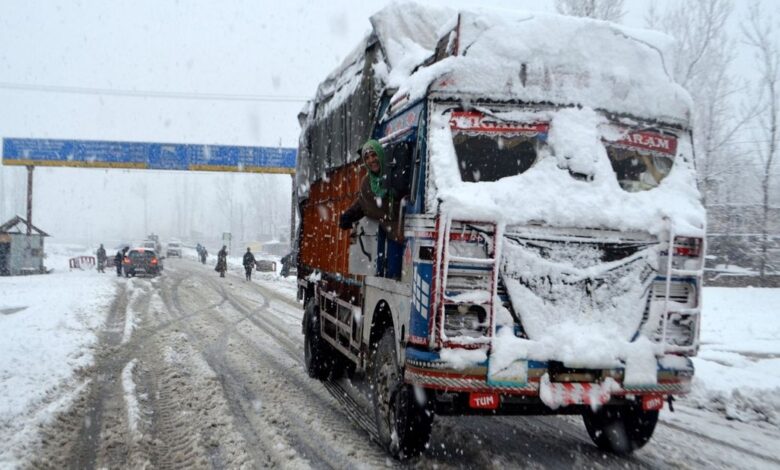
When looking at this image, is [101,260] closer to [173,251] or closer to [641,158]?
[173,251]

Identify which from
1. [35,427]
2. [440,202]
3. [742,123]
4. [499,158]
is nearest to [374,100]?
[499,158]

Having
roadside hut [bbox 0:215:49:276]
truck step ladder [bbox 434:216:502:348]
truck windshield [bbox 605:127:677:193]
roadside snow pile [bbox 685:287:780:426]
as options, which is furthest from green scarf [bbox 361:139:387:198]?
roadside hut [bbox 0:215:49:276]

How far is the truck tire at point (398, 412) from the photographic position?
15.3 ft

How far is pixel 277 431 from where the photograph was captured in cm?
571

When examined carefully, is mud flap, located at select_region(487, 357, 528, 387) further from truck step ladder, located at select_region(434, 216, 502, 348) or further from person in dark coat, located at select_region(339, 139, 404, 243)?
person in dark coat, located at select_region(339, 139, 404, 243)

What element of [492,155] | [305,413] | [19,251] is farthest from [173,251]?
[492,155]

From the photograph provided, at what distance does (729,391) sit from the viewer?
7.46 metres

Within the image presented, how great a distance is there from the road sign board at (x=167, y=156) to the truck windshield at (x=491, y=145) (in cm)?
3536

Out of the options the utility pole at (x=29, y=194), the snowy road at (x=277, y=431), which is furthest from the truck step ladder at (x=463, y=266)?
the utility pole at (x=29, y=194)

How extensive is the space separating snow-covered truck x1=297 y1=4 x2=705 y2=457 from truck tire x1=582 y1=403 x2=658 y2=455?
1 centimetres

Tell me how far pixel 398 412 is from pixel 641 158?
2.83m

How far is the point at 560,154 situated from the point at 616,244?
0.80 metres

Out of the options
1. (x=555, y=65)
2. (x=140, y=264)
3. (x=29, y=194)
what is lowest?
(x=140, y=264)

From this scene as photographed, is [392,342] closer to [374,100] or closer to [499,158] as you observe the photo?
[499,158]
